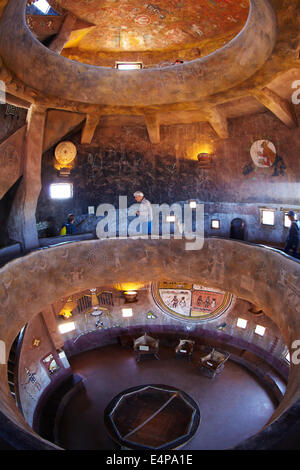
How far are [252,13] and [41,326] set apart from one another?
12145mm

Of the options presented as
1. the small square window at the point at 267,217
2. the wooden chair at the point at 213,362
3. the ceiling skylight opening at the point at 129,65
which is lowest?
the wooden chair at the point at 213,362

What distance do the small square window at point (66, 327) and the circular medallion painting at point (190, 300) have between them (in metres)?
3.99

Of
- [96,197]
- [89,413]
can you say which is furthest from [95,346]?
[96,197]

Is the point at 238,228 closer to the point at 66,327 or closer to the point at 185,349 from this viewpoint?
the point at 185,349

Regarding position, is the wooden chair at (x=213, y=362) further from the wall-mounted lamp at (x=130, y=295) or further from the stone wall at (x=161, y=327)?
the wall-mounted lamp at (x=130, y=295)

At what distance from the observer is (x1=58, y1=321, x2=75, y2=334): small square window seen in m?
13.7

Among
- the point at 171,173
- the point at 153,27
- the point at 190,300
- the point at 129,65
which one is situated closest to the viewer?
the point at 153,27

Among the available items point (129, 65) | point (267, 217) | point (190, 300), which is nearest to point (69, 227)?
point (190, 300)

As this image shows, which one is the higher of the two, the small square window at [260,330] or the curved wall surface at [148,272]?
the curved wall surface at [148,272]

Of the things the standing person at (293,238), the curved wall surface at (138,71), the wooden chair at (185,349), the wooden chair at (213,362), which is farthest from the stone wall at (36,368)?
the standing person at (293,238)

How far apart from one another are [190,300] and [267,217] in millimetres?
5224

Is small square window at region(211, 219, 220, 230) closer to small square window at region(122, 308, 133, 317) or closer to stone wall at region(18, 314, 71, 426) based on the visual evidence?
small square window at region(122, 308, 133, 317)

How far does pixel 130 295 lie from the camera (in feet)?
48.8

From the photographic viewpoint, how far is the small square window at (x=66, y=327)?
13.7 m
